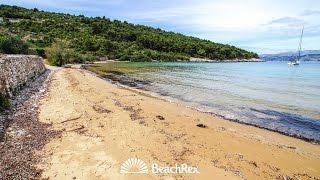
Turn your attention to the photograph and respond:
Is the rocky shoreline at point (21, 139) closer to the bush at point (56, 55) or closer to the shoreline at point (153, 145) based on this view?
the shoreline at point (153, 145)

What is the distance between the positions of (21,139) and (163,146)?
508cm

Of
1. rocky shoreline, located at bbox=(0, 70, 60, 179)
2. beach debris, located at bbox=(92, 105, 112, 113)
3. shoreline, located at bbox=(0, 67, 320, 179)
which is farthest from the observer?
beach debris, located at bbox=(92, 105, 112, 113)

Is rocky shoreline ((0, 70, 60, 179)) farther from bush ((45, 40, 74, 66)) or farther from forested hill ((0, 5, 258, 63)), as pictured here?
forested hill ((0, 5, 258, 63))

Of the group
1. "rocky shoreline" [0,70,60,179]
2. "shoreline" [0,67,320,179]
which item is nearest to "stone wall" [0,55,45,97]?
"rocky shoreline" [0,70,60,179]

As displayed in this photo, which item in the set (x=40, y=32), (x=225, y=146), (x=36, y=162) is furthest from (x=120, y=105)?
(x=40, y=32)

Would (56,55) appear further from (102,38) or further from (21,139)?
(102,38)

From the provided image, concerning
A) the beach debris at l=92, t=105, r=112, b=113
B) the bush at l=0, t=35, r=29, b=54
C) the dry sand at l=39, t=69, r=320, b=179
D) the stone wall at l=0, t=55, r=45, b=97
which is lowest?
the dry sand at l=39, t=69, r=320, b=179

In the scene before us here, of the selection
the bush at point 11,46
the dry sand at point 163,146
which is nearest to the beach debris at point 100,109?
the dry sand at point 163,146

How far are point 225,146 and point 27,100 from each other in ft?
41.2

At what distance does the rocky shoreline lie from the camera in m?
9.86

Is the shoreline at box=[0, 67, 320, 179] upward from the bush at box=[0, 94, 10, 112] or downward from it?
downward

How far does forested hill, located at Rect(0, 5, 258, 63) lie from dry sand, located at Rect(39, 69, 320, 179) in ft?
233

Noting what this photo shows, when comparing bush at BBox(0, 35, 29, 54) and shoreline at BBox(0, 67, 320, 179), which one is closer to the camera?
shoreline at BBox(0, 67, 320, 179)

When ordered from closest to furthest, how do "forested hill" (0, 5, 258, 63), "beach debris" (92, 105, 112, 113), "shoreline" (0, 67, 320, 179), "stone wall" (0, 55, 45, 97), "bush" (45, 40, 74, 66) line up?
1. "shoreline" (0, 67, 320, 179)
2. "beach debris" (92, 105, 112, 113)
3. "stone wall" (0, 55, 45, 97)
4. "bush" (45, 40, 74, 66)
5. "forested hill" (0, 5, 258, 63)
